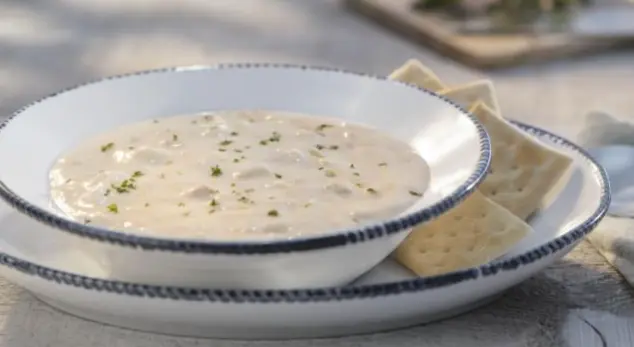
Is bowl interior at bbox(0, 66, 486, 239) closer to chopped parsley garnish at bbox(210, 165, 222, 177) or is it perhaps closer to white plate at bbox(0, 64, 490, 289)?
white plate at bbox(0, 64, 490, 289)

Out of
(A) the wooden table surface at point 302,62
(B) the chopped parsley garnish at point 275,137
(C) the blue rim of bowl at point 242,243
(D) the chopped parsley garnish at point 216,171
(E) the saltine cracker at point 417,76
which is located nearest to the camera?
(C) the blue rim of bowl at point 242,243

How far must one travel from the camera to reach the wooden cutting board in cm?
228

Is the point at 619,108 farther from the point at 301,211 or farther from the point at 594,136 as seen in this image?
the point at 301,211

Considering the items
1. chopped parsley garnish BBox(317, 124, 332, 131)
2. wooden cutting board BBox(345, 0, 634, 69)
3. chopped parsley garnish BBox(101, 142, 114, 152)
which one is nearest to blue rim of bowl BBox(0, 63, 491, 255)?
chopped parsley garnish BBox(101, 142, 114, 152)

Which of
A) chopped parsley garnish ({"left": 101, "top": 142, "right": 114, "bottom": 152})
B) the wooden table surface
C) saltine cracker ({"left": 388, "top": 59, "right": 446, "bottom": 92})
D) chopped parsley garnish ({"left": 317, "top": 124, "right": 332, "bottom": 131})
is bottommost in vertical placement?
the wooden table surface

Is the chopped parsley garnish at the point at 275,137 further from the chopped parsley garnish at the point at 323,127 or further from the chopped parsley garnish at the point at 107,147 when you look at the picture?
the chopped parsley garnish at the point at 107,147

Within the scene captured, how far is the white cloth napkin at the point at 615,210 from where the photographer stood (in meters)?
1.12

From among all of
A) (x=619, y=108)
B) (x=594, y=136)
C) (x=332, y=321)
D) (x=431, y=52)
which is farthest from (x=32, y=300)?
(x=431, y=52)

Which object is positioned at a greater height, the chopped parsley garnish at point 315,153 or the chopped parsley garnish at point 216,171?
the chopped parsley garnish at point 216,171

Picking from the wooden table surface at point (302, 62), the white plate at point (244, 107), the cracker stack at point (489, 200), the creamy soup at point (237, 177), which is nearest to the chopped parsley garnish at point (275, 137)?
the creamy soup at point (237, 177)

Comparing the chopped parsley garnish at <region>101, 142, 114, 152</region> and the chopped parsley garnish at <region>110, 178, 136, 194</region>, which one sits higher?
the chopped parsley garnish at <region>110, 178, 136, 194</region>

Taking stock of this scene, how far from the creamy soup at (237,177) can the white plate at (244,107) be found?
26 mm

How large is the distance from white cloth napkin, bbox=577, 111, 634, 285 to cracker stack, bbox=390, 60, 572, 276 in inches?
3.1

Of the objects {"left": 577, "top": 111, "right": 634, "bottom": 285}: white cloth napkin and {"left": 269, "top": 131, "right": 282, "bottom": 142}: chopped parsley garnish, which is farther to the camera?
{"left": 269, "top": 131, "right": 282, "bottom": 142}: chopped parsley garnish
